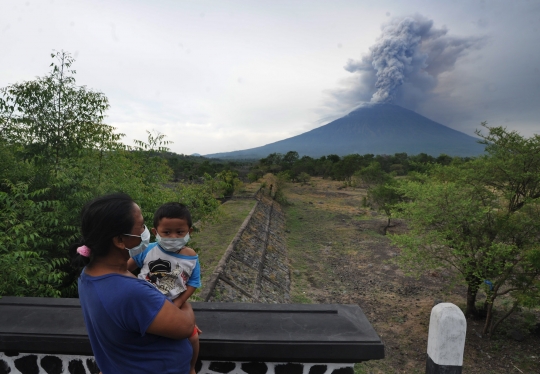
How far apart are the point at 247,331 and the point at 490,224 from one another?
9460 millimetres

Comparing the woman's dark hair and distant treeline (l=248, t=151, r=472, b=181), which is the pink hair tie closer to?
the woman's dark hair

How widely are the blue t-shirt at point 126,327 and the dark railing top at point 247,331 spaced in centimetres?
45

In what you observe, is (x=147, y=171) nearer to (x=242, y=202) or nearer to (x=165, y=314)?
(x=165, y=314)

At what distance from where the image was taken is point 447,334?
1.76 metres

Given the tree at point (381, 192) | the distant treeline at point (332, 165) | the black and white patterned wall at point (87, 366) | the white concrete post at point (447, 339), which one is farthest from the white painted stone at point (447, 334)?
the distant treeline at point (332, 165)

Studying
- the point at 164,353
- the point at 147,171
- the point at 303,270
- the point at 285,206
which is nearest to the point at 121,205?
the point at 164,353

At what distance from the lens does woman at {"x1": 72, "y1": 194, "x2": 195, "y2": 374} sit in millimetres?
1308

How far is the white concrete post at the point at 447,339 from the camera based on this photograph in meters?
1.74

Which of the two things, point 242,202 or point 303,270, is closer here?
point 303,270

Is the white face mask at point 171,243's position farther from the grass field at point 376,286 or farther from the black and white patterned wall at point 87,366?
the grass field at point 376,286

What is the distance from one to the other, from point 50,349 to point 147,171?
17.9 ft

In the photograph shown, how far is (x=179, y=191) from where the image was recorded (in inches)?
298

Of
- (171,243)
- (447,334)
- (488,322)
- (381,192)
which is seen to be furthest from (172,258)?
(381,192)

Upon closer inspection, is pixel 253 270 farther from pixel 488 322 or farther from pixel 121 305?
pixel 121 305
